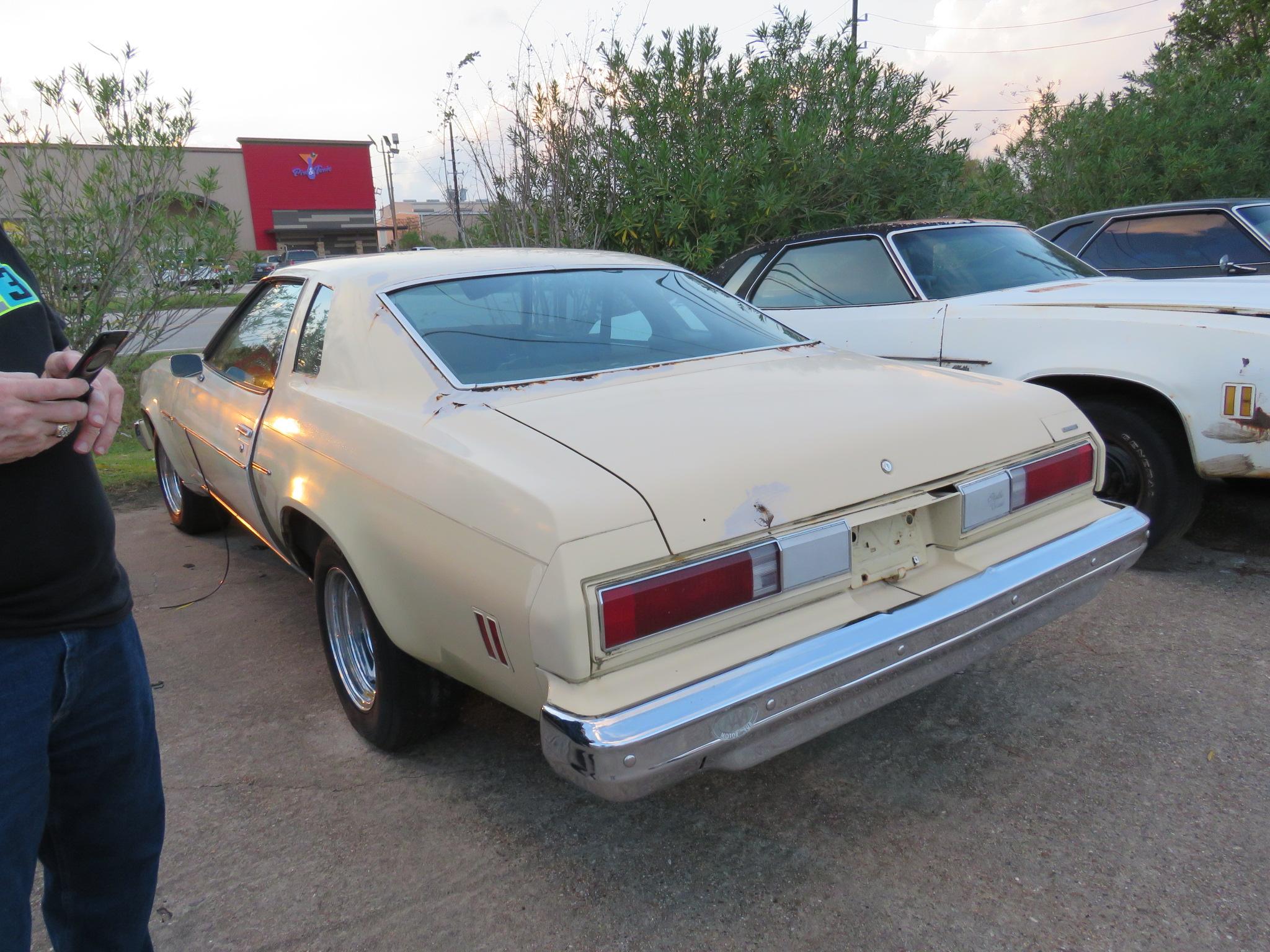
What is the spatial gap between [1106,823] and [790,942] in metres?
0.95

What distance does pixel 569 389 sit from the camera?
8.46 ft

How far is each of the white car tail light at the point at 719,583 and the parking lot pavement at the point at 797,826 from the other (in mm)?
749

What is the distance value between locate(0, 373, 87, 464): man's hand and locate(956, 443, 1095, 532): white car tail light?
2040mm

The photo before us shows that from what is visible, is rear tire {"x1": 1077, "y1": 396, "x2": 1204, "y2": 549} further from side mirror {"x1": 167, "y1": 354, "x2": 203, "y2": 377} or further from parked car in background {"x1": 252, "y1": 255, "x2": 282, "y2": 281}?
Result: side mirror {"x1": 167, "y1": 354, "x2": 203, "y2": 377}

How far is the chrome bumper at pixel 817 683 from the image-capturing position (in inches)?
71.8

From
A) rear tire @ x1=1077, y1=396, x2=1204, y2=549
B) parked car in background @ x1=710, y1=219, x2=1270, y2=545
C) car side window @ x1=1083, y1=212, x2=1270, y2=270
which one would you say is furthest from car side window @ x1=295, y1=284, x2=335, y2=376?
car side window @ x1=1083, y1=212, x2=1270, y2=270

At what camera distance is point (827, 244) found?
5246 mm

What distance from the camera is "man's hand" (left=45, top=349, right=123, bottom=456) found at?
1.34m

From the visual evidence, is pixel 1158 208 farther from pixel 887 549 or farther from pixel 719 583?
pixel 719 583

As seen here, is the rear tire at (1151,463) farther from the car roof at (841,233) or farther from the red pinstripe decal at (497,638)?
the red pinstripe decal at (497,638)

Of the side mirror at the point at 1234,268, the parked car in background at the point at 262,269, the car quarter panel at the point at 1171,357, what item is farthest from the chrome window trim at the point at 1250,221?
the parked car in background at the point at 262,269

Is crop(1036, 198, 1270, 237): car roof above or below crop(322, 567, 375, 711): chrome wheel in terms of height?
above

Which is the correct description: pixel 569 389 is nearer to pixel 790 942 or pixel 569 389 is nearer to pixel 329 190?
pixel 790 942

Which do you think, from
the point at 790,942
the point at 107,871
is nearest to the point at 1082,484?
the point at 790,942
